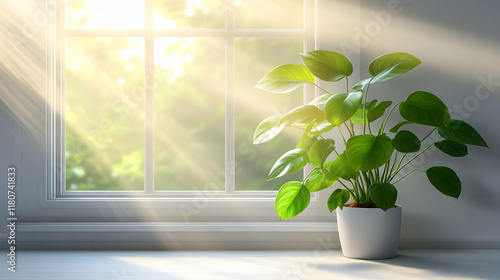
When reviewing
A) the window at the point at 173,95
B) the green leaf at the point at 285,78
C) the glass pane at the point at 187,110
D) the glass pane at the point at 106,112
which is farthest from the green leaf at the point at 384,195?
the glass pane at the point at 106,112

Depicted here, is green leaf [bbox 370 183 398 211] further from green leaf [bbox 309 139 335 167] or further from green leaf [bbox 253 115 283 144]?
green leaf [bbox 253 115 283 144]

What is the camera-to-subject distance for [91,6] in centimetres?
595

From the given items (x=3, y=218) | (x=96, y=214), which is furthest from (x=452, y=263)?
(x=3, y=218)

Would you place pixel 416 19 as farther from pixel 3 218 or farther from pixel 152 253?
pixel 3 218

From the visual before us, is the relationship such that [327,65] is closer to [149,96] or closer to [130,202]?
[149,96]

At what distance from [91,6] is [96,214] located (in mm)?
4994

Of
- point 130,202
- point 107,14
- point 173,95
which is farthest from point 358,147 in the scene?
point 173,95

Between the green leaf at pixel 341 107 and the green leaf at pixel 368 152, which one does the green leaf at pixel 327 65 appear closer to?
the green leaf at pixel 341 107

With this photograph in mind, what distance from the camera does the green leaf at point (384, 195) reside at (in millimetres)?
1345

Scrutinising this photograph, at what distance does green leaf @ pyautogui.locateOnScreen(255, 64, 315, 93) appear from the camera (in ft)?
4.91

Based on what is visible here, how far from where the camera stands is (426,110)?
1.35 metres

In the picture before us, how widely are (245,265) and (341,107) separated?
0.64m

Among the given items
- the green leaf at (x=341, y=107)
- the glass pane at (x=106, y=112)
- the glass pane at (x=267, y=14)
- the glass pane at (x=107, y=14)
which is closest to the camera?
the green leaf at (x=341, y=107)

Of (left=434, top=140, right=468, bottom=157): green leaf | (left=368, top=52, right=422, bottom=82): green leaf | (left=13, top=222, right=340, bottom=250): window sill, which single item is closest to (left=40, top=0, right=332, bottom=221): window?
(left=13, top=222, right=340, bottom=250): window sill
